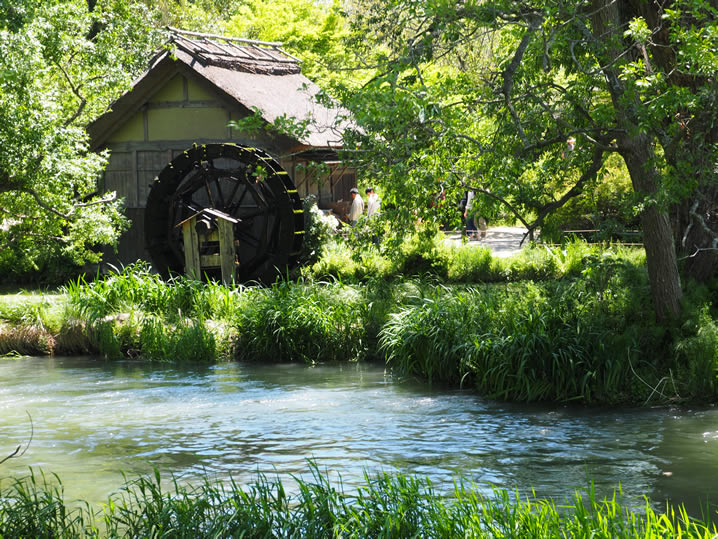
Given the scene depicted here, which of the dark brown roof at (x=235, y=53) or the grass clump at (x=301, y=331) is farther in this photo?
the dark brown roof at (x=235, y=53)

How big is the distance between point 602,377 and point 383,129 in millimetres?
3852

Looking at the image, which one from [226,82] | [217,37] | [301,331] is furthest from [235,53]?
[301,331]

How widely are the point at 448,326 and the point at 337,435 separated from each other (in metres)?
2.90

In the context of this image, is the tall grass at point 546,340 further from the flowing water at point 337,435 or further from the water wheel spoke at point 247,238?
the water wheel spoke at point 247,238

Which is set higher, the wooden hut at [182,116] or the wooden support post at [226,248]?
the wooden hut at [182,116]

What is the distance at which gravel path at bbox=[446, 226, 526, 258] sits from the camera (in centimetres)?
1978

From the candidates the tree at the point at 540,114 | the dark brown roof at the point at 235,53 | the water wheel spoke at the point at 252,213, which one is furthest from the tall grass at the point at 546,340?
the dark brown roof at the point at 235,53

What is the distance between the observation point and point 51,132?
48.8 ft

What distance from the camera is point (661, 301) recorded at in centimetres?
1144

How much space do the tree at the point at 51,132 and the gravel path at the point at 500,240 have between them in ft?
23.0

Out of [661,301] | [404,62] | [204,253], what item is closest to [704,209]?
[661,301]

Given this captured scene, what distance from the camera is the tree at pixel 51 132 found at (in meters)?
14.3

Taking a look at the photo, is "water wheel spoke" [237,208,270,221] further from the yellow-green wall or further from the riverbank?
the yellow-green wall

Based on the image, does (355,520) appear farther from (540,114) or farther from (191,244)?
(191,244)
